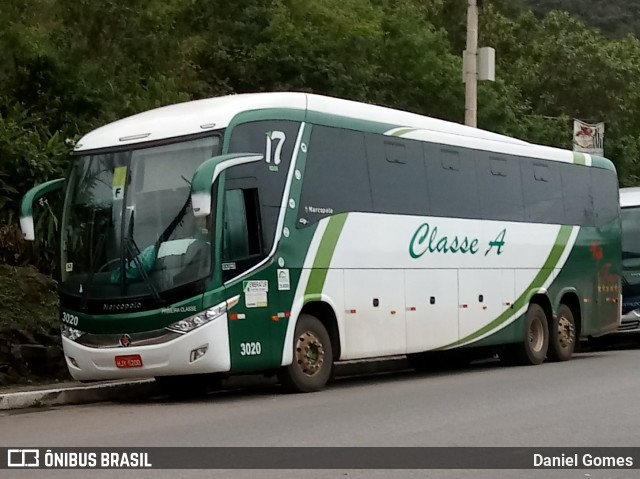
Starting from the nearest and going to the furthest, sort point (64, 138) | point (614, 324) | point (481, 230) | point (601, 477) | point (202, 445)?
point (601, 477), point (202, 445), point (481, 230), point (64, 138), point (614, 324)

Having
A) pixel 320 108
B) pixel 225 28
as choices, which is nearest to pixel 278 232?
pixel 320 108

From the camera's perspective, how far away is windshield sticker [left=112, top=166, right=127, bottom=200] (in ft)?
44.6

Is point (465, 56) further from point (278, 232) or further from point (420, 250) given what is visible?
point (278, 232)

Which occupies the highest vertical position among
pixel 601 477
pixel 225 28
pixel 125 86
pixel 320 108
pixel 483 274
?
pixel 225 28

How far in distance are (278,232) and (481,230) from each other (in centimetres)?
513

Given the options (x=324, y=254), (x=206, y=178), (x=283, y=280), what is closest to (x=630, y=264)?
(x=324, y=254)

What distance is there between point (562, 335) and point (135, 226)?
31.2 ft

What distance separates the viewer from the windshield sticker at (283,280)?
1383cm

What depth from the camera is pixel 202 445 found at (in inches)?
388

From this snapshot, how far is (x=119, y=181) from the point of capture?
13680 millimetres

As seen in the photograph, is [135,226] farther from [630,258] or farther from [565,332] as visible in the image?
[630,258]

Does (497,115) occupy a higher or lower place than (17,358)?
higher

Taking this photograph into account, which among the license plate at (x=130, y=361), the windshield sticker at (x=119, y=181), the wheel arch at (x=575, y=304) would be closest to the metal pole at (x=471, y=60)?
the wheel arch at (x=575, y=304)

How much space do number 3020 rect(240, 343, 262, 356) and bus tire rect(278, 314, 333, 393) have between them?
69 centimetres
